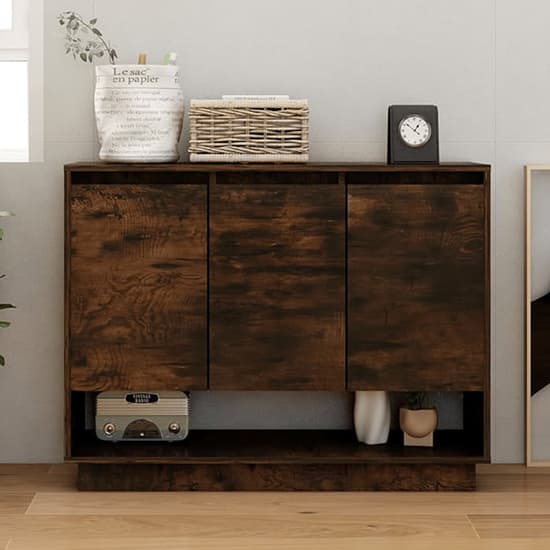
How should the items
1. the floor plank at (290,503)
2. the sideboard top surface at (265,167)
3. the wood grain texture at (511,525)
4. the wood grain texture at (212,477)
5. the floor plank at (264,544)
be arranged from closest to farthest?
1. the floor plank at (264,544)
2. the wood grain texture at (511,525)
3. the floor plank at (290,503)
4. the sideboard top surface at (265,167)
5. the wood grain texture at (212,477)

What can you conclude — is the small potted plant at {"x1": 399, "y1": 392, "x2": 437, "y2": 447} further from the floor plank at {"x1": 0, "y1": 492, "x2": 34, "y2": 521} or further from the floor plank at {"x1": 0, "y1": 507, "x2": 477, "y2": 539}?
the floor plank at {"x1": 0, "y1": 492, "x2": 34, "y2": 521}

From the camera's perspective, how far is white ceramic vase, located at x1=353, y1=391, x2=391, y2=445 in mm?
3512

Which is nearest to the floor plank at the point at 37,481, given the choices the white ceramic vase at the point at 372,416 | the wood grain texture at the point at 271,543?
the wood grain texture at the point at 271,543

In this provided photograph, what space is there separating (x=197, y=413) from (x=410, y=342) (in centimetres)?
80

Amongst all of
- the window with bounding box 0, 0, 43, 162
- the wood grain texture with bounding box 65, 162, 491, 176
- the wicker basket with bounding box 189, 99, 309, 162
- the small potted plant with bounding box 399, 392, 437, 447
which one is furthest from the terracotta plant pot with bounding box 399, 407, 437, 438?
the window with bounding box 0, 0, 43, 162

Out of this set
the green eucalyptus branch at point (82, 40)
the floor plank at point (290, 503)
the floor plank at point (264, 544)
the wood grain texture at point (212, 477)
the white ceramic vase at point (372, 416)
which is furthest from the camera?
the green eucalyptus branch at point (82, 40)

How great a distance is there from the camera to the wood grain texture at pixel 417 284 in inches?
131

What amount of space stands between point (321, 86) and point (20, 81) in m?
1.02

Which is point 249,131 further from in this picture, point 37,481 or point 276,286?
point 37,481

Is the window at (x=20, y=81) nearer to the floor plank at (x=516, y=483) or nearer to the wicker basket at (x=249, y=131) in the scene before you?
the wicker basket at (x=249, y=131)

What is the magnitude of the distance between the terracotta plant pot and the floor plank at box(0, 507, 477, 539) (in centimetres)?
40

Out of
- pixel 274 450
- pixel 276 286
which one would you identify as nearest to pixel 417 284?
pixel 276 286

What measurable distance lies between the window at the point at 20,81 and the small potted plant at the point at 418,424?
1.45 m

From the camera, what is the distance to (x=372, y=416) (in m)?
3.52
